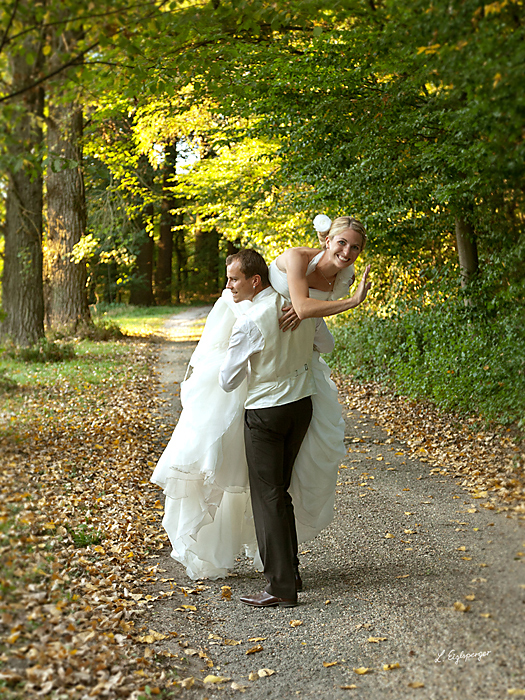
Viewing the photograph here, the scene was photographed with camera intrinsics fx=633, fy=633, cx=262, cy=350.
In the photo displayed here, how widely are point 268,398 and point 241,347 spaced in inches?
14.9

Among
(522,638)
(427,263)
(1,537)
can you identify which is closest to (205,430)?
(1,537)

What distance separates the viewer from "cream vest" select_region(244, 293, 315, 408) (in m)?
4.02

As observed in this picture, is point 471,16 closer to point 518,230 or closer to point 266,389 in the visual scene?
point 518,230

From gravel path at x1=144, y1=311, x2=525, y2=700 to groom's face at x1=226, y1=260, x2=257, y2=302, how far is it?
Result: 2.02 meters

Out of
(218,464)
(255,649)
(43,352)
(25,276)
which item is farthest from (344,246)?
(25,276)

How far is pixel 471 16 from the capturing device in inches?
114

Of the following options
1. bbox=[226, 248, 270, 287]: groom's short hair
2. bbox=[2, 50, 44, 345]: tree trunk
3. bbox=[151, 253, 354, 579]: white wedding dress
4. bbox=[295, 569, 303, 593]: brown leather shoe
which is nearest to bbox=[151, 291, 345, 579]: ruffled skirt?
bbox=[151, 253, 354, 579]: white wedding dress

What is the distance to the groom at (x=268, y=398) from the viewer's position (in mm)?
4020

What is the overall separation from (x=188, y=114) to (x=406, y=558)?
1268 cm

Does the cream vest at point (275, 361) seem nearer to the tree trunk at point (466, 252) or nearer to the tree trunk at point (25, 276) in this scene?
the tree trunk at point (466, 252)

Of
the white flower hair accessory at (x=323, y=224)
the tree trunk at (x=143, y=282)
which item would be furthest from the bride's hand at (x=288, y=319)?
the tree trunk at (x=143, y=282)

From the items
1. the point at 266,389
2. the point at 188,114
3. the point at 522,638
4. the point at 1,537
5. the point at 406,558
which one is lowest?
the point at 406,558

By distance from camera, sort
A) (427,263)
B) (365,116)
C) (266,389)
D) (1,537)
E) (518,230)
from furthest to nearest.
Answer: (427,263)
(365,116)
(266,389)
(518,230)
(1,537)

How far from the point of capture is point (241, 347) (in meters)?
4.02
